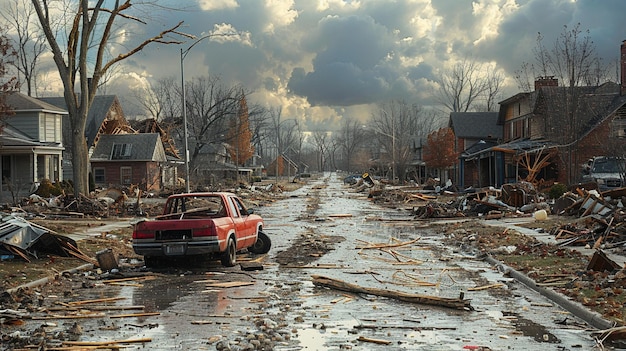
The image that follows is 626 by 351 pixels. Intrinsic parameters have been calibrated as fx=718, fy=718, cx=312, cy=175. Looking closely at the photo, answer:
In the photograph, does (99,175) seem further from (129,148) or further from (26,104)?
(26,104)

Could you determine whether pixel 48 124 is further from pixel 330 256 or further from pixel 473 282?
pixel 473 282

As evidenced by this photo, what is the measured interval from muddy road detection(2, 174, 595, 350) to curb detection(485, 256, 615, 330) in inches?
5.8

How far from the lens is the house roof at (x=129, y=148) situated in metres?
59.1

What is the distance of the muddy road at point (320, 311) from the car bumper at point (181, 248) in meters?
0.44

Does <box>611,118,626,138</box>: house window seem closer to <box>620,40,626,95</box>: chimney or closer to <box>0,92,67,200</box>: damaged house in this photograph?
<box>620,40,626,95</box>: chimney

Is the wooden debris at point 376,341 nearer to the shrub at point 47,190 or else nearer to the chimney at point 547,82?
the shrub at point 47,190

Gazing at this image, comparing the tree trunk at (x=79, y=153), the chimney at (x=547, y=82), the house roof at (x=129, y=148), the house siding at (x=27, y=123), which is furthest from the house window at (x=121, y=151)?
the chimney at (x=547, y=82)

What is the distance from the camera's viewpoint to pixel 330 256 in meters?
17.5

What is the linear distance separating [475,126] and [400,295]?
6713 cm

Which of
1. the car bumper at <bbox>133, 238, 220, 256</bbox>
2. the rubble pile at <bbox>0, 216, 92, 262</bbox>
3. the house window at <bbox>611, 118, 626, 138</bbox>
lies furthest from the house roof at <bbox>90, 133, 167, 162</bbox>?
the car bumper at <bbox>133, 238, 220, 256</bbox>

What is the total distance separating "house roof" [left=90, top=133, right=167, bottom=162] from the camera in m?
59.1

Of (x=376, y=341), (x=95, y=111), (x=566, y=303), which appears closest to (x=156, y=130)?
(x=95, y=111)

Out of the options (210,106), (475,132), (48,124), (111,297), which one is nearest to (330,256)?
(111,297)

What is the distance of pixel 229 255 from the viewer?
49.3 feet
